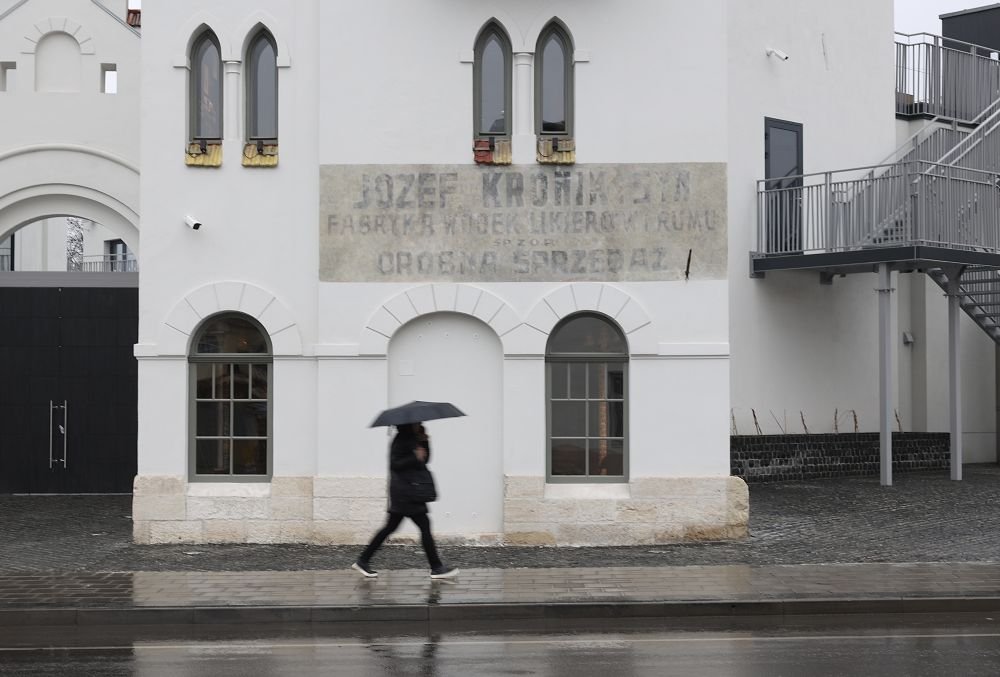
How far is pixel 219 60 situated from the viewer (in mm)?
15789

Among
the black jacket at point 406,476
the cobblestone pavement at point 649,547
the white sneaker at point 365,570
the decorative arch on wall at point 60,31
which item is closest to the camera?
the black jacket at point 406,476

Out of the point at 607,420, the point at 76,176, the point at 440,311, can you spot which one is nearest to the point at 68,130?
the point at 76,176

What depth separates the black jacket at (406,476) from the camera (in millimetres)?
12398

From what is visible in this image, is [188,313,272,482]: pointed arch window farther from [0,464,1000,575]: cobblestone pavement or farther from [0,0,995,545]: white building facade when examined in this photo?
[0,464,1000,575]: cobblestone pavement

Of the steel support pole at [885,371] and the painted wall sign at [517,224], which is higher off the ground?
the painted wall sign at [517,224]

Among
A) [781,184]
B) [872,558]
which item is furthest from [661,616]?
[781,184]

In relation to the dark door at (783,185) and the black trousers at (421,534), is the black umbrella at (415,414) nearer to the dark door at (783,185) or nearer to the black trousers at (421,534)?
the black trousers at (421,534)

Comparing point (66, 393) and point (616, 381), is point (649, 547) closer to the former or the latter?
point (616, 381)

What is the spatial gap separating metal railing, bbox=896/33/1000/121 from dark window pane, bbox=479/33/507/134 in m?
12.5

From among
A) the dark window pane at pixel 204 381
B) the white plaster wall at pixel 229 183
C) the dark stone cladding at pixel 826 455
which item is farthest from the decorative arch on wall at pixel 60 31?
the dark stone cladding at pixel 826 455

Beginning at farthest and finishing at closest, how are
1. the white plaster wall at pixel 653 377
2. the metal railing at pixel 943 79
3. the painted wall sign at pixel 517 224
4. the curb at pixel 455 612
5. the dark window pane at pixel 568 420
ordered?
1. the metal railing at pixel 943 79
2. the dark window pane at pixel 568 420
3. the painted wall sign at pixel 517 224
4. the white plaster wall at pixel 653 377
5. the curb at pixel 455 612

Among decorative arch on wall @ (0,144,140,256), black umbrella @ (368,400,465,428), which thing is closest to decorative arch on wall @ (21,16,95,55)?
decorative arch on wall @ (0,144,140,256)

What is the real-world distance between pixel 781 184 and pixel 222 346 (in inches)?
437

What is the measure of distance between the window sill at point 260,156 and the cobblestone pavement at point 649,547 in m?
4.47
